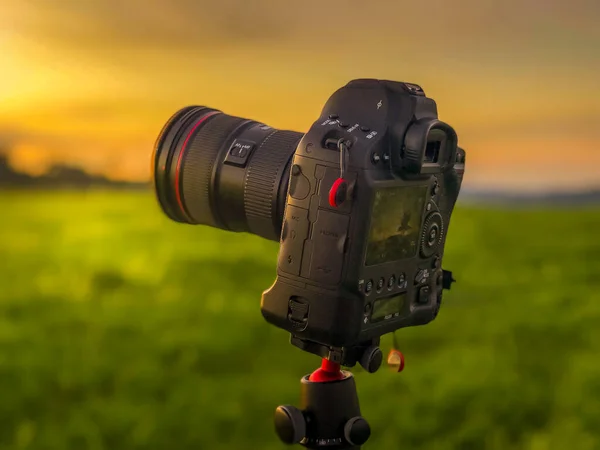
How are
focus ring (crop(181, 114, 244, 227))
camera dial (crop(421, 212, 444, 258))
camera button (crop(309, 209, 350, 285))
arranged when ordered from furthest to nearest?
focus ring (crop(181, 114, 244, 227))
camera dial (crop(421, 212, 444, 258))
camera button (crop(309, 209, 350, 285))

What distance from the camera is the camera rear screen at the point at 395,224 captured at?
0.99 metres

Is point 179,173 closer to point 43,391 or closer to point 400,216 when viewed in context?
point 400,216

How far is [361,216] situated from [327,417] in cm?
32

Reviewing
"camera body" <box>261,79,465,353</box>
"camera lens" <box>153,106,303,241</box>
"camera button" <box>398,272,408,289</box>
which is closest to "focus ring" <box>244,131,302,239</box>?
"camera lens" <box>153,106,303,241</box>

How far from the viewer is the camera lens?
1.17m

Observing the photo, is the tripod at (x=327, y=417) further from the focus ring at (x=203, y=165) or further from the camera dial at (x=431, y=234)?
the focus ring at (x=203, y=165)

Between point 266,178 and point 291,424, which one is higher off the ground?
point 266,178

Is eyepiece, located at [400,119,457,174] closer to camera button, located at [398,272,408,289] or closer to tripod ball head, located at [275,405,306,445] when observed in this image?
camera button, located at [398,272,408,289]

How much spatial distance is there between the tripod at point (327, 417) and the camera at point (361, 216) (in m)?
0.05

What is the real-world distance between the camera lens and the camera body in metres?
0.14

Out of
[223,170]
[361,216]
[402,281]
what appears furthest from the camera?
[223,170]

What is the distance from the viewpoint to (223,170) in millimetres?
1231

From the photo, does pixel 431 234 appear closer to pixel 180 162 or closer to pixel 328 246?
pixel 328 246

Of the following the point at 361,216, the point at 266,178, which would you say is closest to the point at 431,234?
the point at 361,216
